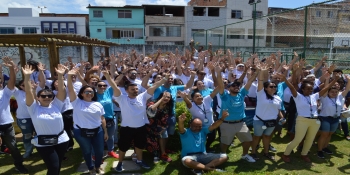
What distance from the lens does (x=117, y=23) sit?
3588 cm

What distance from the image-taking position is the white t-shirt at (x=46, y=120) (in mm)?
3779

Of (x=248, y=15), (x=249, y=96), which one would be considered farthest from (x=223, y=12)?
(x=249, y=96)

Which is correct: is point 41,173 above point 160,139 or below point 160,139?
below

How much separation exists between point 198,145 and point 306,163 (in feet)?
7.43

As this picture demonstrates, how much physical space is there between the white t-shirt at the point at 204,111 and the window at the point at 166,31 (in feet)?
102

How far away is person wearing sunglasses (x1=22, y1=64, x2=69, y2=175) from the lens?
3764mm

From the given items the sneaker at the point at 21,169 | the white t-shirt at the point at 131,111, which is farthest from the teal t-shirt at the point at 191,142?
the sneaker at the point at 21,169

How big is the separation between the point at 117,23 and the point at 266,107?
3331cm

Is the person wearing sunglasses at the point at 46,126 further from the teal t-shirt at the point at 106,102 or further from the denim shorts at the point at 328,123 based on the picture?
the denim shorts at the point at 328,123

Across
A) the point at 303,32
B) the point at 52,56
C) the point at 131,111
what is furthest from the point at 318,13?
the point at 52,56

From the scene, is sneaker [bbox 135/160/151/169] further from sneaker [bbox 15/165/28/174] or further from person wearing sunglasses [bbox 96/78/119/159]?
sneaker [bbox 15/165/28/174]

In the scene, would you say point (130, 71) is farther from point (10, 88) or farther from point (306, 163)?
point (306, 163)

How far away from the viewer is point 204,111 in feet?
17.1

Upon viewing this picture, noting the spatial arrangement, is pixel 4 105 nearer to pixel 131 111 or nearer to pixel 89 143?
pixel 89 143
